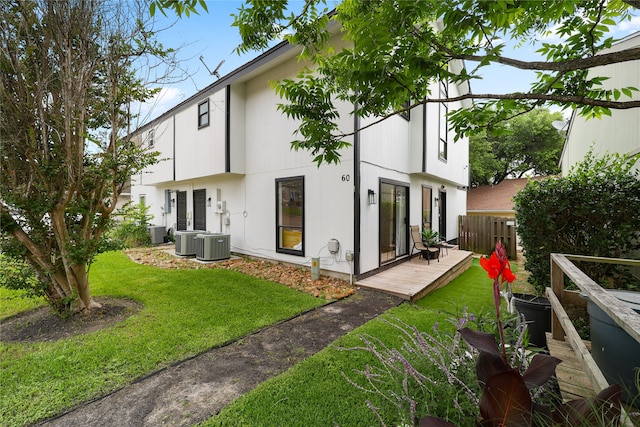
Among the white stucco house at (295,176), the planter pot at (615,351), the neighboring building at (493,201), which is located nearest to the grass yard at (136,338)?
the white stucco house at (295,176)

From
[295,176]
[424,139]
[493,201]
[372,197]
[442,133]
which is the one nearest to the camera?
[372,197]

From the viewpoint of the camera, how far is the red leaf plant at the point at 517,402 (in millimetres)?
1098

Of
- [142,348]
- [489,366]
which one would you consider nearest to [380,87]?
[489,366]

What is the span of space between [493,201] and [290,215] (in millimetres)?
16999

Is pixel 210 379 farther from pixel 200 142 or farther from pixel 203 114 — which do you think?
pixel 203 114

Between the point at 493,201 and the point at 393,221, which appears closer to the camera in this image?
the point at 393,221

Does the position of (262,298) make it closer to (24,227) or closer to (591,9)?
(24,227)

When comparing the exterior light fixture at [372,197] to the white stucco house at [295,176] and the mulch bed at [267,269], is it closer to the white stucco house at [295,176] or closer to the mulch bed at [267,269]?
the white stucco house at [295,176]

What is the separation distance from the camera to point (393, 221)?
7664 mm

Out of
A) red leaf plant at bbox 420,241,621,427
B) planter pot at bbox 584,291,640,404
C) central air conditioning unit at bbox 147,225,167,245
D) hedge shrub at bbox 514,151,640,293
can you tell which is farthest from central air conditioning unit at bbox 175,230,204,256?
planter pot at bbox 584,291,640,404

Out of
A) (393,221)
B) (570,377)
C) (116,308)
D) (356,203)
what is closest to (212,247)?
(116,308)

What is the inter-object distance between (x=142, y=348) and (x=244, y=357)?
124cm

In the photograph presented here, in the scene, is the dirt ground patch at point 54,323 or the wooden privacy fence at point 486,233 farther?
the wooden privacy fence at point 486,233

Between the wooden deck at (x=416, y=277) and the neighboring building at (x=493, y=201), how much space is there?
38.0 feet
